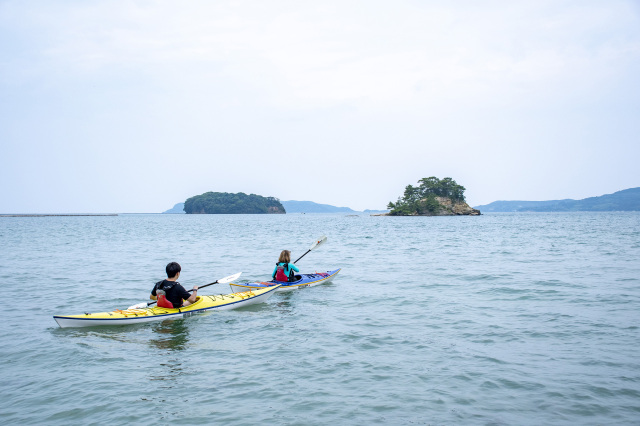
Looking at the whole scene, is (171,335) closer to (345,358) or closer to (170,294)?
(170,294)

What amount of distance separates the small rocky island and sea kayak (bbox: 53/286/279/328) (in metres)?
121

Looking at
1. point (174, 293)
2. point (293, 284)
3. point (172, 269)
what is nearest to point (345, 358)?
point (172, 269)

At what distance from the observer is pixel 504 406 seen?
5773mm

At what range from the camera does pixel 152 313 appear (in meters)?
10.0

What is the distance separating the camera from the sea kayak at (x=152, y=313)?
31.1 feet

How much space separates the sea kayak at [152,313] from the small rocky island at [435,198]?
121167 mm

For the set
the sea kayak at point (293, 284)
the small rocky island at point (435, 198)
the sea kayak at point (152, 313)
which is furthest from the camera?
the small rocky island at point (435, 198)

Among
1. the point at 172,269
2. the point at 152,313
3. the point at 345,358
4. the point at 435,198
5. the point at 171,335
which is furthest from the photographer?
the point at 435,198

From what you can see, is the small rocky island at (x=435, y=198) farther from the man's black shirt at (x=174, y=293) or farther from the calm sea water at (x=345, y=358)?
the man's black shirt at (x=174, y=293)

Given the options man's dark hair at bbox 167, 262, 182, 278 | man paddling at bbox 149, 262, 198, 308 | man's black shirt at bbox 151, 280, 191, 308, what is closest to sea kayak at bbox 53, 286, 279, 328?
man paddling at bbox 149, 262, 198, 308

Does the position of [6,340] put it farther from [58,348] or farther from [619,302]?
[619,302]

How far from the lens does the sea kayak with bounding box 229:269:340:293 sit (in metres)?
13.8

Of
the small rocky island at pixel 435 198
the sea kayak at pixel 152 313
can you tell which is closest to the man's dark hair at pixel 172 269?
the sea kayak at pixel 152 313

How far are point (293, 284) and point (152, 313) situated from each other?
5.61 meters
